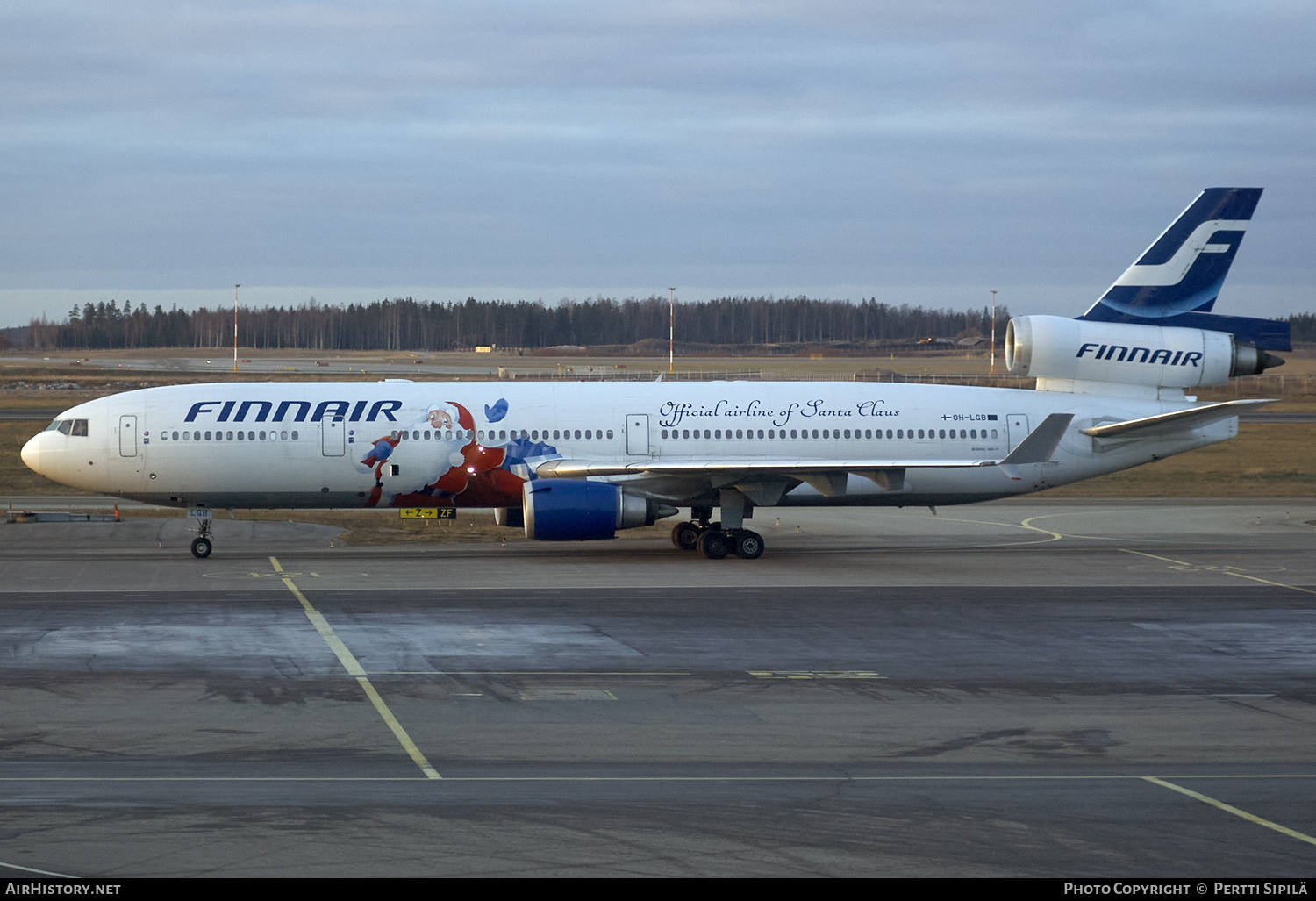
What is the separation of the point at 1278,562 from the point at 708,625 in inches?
672

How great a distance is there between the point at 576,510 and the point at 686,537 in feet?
17.0

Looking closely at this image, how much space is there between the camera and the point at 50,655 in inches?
855

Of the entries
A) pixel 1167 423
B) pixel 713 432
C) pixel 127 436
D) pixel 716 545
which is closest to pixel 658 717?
pixel 716 545

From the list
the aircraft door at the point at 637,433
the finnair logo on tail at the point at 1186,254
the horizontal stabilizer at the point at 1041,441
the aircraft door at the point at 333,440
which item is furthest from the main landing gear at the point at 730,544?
the finnair logo on tail at the point at 1186,254

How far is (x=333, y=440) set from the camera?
34500 millimetres

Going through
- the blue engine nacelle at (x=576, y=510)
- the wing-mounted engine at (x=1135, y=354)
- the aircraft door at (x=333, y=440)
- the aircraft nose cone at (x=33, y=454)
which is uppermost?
the wing-mounted engine at (x=1135, y=354)

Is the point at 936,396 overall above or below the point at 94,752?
above

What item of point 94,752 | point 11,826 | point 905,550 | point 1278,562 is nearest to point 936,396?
point 905,550

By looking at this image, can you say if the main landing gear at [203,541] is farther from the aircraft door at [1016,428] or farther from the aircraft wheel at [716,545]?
the aircraft door at [1016,428]

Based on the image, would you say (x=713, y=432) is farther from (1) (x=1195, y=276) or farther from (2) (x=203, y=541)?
(1) (x=1195, y=276)

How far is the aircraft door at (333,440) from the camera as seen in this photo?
34.5 metres

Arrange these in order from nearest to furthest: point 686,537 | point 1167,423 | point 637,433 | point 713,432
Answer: point 1167,423
point 637,433
point 713,432
point 686,537

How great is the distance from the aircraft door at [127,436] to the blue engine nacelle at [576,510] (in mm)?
10608

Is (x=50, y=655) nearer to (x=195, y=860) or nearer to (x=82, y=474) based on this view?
(x=195, y=860)
